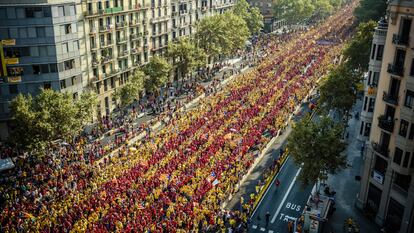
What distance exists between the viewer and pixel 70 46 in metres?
65.5

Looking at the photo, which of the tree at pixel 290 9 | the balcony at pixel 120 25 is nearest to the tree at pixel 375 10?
the balcony at pixel 120 25

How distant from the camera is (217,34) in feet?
329

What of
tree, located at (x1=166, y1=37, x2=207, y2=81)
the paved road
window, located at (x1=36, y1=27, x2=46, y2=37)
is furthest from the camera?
tree, located at (x1=166, y1=37, x2=207, y2=81)

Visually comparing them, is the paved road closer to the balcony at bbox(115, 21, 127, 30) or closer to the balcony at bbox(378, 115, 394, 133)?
the balcony at bbox(378, 115, 394, 133)

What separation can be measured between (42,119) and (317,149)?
33797 mm

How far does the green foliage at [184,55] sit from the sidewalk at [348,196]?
1547 inches

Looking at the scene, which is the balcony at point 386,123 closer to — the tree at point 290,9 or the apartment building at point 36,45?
the apartment building at point 36,45

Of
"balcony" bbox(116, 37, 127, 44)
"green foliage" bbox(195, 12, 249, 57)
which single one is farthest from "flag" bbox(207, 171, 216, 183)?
"green foliage" bbox(195, 12, 249, 57)

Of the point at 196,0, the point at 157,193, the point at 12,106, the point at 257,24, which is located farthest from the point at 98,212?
the point at 257,24

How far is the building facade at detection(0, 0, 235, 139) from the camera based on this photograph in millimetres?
60375

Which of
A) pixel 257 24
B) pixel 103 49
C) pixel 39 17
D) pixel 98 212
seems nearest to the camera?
pixel 98 212

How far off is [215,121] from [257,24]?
7535cm

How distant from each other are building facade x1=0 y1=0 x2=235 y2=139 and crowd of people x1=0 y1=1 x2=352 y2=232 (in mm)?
11650

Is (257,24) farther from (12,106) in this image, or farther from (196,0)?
(12,106)
